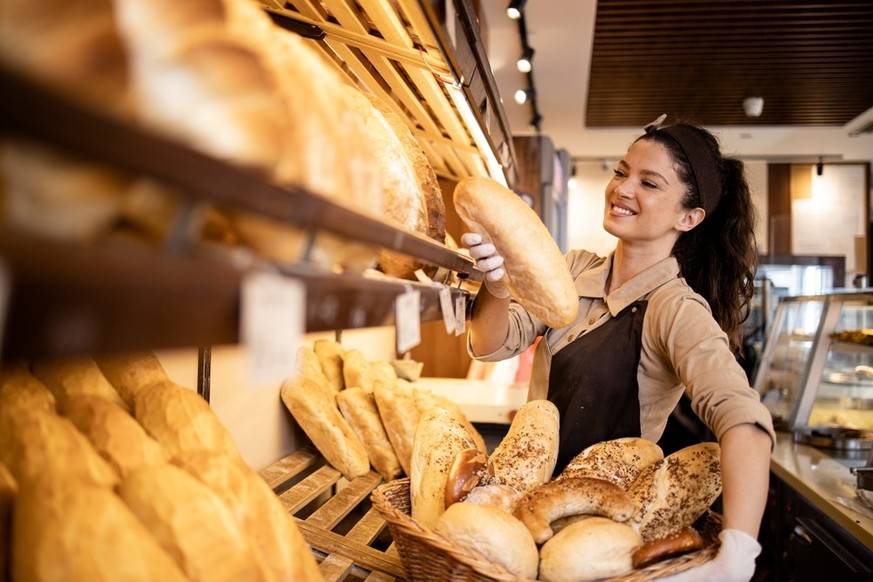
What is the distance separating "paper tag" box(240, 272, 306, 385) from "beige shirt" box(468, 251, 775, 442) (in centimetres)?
102

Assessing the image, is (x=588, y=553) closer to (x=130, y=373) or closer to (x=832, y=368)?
(x=130, y=373)

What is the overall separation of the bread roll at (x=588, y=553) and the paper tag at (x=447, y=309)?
0.40 metres

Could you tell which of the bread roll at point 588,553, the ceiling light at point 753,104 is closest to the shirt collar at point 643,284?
the bread roll at point 588,553

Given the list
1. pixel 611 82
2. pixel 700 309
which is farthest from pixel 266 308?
pixel 611 82

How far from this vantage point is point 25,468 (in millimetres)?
717

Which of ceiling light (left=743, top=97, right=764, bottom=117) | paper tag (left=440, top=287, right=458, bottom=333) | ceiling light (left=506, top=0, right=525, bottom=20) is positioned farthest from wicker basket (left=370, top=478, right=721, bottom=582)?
ceiling light (left=743, top=97, right=764, bottom=117)

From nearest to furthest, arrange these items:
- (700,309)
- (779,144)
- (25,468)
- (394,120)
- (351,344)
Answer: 1. (25,468)
2. (394,120)
3. (700,309)
4. (351,344)
5. (779,144)

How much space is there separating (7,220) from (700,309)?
4.81ft

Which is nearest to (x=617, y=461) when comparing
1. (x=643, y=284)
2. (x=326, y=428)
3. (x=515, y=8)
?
(x=643, y=284)

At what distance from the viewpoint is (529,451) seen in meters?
1.40

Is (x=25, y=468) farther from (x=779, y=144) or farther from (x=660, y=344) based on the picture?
(x=779, y=144)

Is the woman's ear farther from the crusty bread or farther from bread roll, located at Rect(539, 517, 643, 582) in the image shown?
bread roll, located at Rect(539, 517, 643, 582)

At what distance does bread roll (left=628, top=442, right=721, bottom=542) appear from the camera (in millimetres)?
1234

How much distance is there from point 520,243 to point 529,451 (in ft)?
1.46
